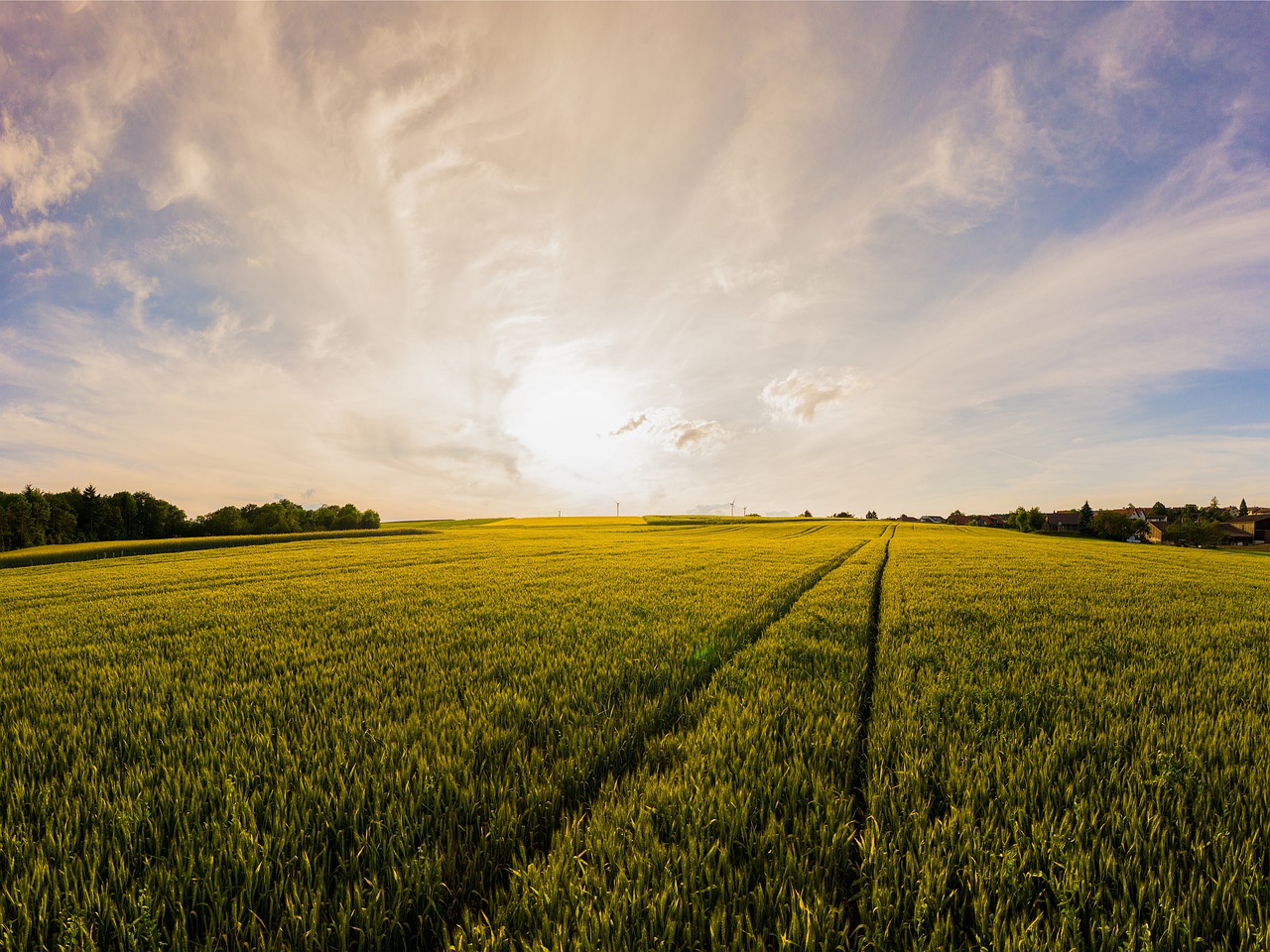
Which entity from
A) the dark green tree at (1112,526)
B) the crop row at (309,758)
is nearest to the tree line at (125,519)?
the crop row at (309,758)

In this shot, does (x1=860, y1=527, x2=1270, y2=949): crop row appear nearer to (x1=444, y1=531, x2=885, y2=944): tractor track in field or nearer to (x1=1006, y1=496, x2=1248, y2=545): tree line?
(x1=444, y1=531, x2=885, y2=944): tractor track in field

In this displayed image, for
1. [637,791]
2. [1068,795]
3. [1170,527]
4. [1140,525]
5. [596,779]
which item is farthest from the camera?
[1140,525]

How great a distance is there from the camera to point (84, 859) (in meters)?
2.68

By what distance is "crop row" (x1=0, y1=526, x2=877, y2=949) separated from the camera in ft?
7.88

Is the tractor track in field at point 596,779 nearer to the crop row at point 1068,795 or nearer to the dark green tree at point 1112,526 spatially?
the crop row at point 1068,795

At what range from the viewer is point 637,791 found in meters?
3.32

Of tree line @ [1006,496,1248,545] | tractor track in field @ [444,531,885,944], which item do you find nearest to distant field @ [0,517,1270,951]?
tractor track in field @ [444,531,885,944]

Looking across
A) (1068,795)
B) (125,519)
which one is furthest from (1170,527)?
(125,519)

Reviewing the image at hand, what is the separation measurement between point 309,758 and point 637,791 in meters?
2.66

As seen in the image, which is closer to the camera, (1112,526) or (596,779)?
(596,779)

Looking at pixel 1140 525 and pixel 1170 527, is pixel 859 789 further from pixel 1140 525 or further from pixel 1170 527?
pixel 1140 525

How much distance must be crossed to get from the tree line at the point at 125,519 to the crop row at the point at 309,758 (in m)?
82.4

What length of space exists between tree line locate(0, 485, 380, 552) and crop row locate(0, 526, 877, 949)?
82.4 m

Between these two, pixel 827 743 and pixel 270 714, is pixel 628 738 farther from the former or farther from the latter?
pixel 270 714
